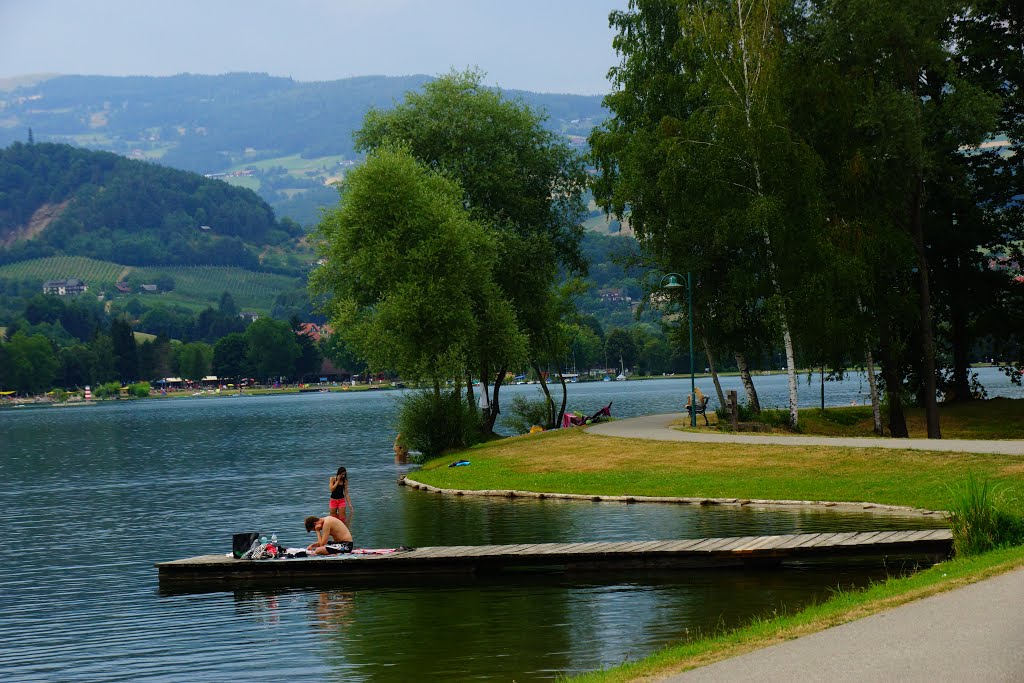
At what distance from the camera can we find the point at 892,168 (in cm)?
4897

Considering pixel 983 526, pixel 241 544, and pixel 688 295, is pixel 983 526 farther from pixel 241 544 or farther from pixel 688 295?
pixel 688 295

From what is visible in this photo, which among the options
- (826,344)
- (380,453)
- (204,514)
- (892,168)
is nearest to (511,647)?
(204,514)

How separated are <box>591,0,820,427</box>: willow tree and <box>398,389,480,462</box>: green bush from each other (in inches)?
498

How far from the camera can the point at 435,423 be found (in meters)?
59.2

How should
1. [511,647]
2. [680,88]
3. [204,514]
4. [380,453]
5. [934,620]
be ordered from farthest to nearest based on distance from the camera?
[380,453] < [680,88] < [204,514] < [511,647] < [934,620]

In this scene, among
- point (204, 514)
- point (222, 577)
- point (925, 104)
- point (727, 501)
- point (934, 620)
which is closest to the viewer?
point (934, 620)

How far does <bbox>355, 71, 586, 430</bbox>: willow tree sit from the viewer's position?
63.4 m

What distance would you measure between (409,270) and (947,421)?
27.8 meters

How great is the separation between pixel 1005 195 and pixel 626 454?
88.4 feet

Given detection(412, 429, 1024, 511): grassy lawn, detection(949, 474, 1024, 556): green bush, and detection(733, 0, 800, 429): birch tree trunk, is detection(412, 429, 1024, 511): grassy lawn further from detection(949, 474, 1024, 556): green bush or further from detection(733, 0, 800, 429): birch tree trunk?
detection(733, 0, 800, 429): birch tree trunk

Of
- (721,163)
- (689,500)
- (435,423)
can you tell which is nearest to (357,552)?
(689,500)

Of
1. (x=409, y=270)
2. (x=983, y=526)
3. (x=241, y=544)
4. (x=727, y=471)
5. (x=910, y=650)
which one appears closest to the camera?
(x=910, y=650)

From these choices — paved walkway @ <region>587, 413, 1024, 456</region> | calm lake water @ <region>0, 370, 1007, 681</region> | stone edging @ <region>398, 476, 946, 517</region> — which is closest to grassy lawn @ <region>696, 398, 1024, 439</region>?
paved walkway @ <region>587, 413, 1024, 456</region>

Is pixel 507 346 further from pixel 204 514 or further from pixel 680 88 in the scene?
pixel 204 514
